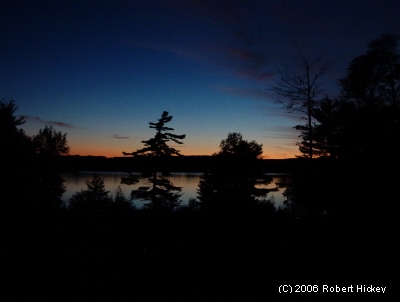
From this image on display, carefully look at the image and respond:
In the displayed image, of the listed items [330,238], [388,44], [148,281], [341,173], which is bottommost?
[148,281]

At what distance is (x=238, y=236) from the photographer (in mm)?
11320

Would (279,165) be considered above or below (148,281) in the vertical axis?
above

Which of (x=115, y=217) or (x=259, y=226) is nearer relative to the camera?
(x=259, y=226)

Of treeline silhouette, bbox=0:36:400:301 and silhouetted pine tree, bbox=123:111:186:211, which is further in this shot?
silhouetted pine tree, bbox=123:111:186:211

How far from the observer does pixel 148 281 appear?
7953 millimetres

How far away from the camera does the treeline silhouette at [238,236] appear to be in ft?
25.4

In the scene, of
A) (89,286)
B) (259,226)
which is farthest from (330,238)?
(89,286)

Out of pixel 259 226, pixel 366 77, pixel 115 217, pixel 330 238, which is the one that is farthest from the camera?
pixel 366 77

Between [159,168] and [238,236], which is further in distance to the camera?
[159,168]

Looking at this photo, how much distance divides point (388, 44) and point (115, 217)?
20.1 metres

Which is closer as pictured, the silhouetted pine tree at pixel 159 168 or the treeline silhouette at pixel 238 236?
the treeline silhouette at pixel 238 236

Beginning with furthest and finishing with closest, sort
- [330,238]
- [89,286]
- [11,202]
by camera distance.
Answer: [11,202], [330,238], [89,286]

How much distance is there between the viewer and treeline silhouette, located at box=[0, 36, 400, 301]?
7.74 m

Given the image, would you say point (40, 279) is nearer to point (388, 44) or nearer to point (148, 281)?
point (148, 281)
